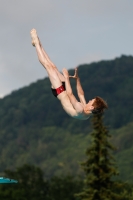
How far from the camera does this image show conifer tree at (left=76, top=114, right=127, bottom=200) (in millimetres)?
59750

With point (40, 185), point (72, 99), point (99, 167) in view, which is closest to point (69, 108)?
point (72, 99)

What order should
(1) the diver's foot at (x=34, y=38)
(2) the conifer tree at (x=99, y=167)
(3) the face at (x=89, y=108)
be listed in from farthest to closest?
(2) the conifer tree at (x=99, y=167) < (1) the diver's foot at (x=34, y=38) < (3) the face at (x=89, y=108)

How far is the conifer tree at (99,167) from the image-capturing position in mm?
59750

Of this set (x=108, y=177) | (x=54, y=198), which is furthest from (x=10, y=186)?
(x=108, y=177)

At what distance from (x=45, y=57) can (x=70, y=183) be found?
118 m

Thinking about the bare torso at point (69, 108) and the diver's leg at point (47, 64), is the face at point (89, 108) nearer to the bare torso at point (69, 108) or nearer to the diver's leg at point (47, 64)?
the bare torso at point (69, 108)

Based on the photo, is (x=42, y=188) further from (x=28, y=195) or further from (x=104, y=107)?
(x=104, y=107)

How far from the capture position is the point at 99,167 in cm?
6056

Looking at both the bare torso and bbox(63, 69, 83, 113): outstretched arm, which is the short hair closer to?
the bare torso

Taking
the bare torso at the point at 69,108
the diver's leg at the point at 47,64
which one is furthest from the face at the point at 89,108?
the diver's leg at the point at 47,64

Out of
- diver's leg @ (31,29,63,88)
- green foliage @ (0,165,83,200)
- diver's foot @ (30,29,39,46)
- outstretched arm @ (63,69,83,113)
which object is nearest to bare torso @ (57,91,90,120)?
outstretched arm @ (63,69,83,113)

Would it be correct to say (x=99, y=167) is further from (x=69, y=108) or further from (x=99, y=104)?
(x=69, y=108)

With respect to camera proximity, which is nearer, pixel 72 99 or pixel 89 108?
pixel 72 99

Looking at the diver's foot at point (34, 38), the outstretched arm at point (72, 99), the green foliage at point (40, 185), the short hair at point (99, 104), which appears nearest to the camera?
the outstretched arm at point (72, 99)
